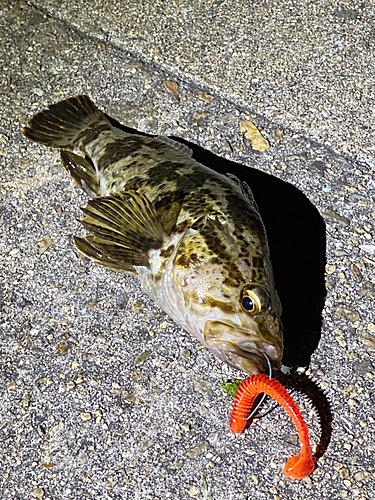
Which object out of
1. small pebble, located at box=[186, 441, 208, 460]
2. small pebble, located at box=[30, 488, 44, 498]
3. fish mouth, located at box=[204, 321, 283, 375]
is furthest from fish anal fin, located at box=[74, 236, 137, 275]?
small pebble, located at box=[30, 488, 44, 498]

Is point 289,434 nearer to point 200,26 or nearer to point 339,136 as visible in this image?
point 339,136

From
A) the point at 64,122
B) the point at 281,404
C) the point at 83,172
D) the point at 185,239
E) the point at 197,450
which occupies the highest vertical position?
the point at 185,239

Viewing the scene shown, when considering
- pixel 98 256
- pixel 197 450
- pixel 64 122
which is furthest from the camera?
pixel 64 122

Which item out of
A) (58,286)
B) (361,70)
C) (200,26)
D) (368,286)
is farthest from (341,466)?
(200,26)

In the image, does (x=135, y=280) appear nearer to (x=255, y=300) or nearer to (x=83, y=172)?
(x=83, y=172)

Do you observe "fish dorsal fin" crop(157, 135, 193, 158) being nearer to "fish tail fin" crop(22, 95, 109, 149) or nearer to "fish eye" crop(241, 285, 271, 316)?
"fish tail fin" crop(22, 95, 109, 149)

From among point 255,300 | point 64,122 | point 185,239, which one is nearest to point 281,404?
point 255,300

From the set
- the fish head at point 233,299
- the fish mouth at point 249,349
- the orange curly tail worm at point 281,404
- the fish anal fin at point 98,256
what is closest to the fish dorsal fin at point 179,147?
the fish anal fin at point 98,256
